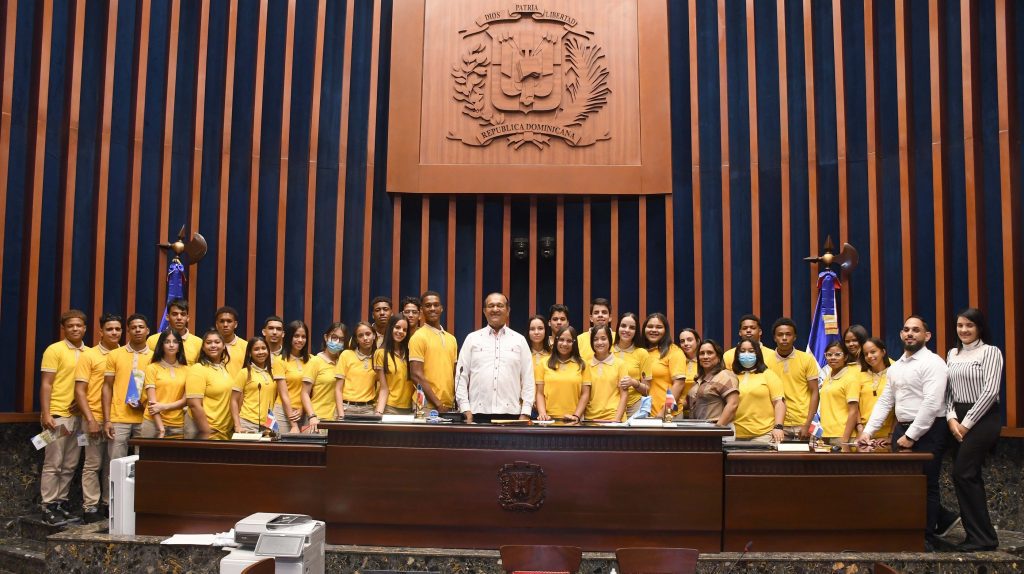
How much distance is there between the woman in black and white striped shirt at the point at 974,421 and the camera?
15.8 ft

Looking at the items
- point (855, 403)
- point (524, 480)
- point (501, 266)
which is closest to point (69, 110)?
point (501, 266)

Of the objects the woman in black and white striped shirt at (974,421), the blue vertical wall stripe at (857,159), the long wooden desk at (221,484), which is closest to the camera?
the long wooden desk at (221,484)

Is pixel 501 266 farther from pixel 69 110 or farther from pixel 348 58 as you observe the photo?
pixel 69 110

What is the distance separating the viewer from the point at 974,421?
485 centimetres

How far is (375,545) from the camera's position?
179 inches

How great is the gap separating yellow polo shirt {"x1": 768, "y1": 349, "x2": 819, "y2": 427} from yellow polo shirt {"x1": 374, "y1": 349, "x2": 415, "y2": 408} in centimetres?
239

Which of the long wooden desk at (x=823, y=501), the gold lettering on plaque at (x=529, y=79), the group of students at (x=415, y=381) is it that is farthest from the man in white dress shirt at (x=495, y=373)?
the gold lettering on plaque at (x=529, y=79)

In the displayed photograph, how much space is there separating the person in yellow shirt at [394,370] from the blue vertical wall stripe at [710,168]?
3.11 metres

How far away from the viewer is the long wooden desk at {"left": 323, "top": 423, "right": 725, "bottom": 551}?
447cm

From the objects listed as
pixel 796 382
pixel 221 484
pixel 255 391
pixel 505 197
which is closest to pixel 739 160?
pixel 505 197

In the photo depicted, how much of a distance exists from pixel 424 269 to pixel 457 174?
0.92m

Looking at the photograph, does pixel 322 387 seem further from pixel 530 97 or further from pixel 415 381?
pixel 530 97

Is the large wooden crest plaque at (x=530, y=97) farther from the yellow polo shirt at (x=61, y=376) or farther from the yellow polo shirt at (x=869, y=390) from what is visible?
the yellow polo shirt at (x=61, y=376)

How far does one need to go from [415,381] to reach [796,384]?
2.48 meters
